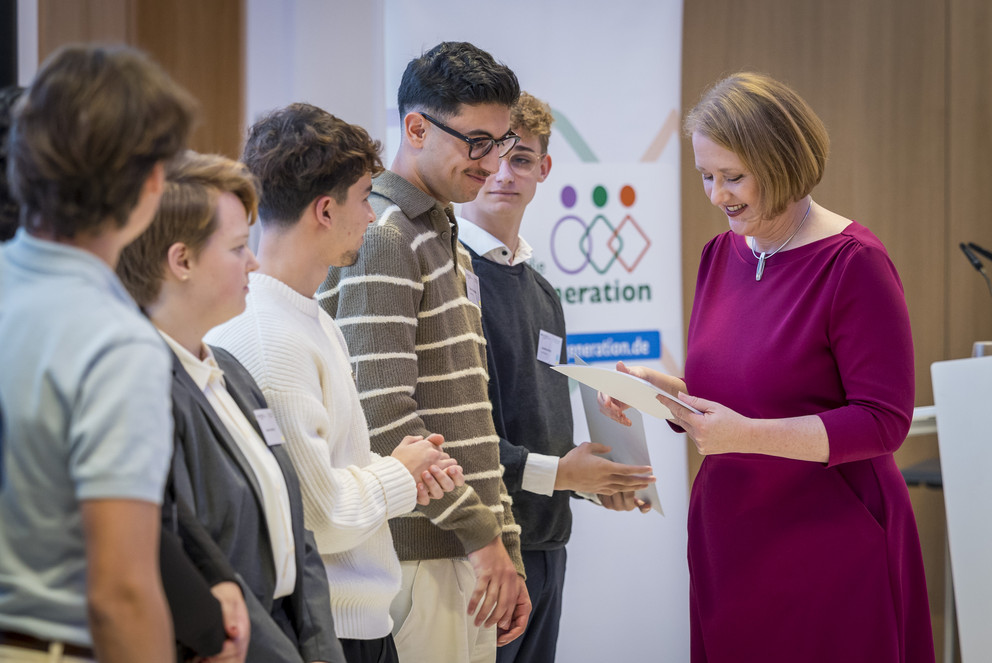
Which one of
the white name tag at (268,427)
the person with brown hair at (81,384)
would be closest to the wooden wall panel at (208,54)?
the white name tag at (268,427)

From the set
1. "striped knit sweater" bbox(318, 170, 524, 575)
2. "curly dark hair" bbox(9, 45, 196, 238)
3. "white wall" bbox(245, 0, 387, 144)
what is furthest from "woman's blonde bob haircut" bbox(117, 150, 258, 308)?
"white wall" bbox(245, 0, 387, 144)

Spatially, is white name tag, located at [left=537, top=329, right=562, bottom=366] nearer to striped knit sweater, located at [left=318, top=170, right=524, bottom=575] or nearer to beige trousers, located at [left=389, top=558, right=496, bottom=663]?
striped knit sweater, located at [left=318, top=170, right=524, bottom=575]

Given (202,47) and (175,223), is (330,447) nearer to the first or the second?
(175,223)

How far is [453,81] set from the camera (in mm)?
1915

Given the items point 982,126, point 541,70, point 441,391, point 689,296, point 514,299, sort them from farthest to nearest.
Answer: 1. point 982,126
2. point 689,296
3. point 541,70
4. point 514,299
5. point 441,391

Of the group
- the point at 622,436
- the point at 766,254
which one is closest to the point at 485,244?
the point at 622,436

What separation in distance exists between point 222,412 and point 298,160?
479 millimetres

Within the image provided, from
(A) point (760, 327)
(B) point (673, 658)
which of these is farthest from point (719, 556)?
(B) point (673, 658)

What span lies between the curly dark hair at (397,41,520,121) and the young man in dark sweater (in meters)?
0.38

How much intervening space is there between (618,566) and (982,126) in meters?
2.78

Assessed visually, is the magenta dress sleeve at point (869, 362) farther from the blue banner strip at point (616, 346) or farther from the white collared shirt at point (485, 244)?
the blue banner strip at point (616, 346)

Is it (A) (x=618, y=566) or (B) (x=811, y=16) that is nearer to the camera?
(A) (x=618, y=566)

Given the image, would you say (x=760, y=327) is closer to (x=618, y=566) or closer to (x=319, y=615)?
(x=319, y=615)

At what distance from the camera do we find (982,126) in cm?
434
